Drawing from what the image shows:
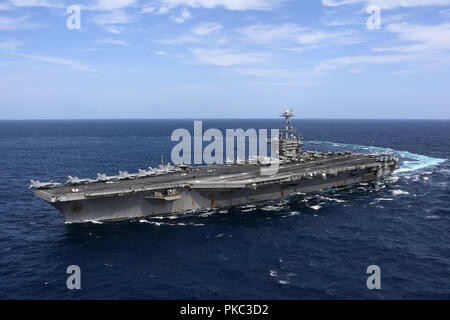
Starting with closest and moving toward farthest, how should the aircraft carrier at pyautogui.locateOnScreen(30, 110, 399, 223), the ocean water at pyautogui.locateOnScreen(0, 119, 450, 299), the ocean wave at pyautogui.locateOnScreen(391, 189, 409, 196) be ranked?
the ocean water at pyautogui.locateOnScreen(0, 119, 450, 299) → the aircraft carrier at pyautogui.locateOnScreen(30, 110, 399, 223) → the ocean wave at pyautogui.locateOnScreen(391, 189, 409, 196)

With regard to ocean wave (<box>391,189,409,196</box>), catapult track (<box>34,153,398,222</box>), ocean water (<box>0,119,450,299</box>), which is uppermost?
catapult track (<box>34,153,398,222</box>)

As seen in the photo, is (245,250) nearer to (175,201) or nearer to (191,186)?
(191,186)

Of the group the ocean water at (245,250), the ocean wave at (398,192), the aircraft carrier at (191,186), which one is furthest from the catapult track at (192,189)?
the ocean wave at (398,192)

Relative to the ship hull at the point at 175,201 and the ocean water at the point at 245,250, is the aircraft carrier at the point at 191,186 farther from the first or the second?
the ocean water at the point at 245,250

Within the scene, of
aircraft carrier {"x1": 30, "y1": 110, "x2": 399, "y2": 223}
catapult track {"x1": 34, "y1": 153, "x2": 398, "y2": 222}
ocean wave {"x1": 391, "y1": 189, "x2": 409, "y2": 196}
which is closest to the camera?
catapult track {"x1": 34, "y1": 153, "x2": 398, "y2": 222}

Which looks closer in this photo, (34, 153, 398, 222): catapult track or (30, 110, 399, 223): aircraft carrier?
(34, 153, 398, 222): catapult track

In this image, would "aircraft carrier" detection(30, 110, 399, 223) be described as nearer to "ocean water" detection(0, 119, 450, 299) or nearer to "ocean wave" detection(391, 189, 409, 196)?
"ocean water" detection(0, 119, 450, 299)

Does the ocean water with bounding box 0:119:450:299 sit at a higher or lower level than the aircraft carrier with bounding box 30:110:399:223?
lower

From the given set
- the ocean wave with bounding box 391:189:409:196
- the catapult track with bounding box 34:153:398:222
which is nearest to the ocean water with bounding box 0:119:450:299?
the ocean wave with bounding box 391:189:409:196

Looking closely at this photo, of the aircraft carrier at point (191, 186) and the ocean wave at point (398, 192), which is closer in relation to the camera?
the aircraft carrier at point (191, 186)
